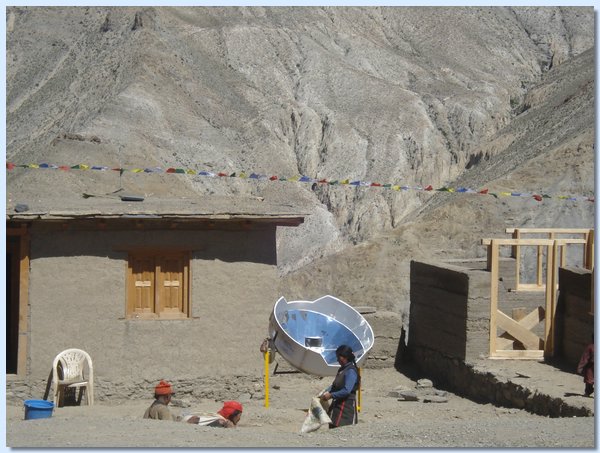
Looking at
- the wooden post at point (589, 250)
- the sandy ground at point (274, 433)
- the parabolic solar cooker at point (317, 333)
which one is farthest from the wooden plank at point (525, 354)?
the sandy ground at point (274, 433)

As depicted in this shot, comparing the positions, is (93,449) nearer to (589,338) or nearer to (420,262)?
(589,338)

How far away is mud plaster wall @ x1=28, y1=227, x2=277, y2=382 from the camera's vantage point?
15445mm

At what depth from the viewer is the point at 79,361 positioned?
15461mm

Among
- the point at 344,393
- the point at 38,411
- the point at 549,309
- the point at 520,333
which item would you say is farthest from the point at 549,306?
the point at 38,411

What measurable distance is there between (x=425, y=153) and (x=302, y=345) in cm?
4245

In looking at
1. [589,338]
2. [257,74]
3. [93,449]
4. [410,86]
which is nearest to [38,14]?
[257,74]

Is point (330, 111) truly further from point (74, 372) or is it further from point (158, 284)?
point (74, 372)

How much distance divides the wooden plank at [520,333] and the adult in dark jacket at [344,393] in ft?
21.7

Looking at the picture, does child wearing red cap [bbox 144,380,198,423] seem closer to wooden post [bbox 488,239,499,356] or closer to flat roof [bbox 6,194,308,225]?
flat roof [bbox 6,194,308,225]

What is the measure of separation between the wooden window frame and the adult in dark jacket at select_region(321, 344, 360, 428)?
449cm

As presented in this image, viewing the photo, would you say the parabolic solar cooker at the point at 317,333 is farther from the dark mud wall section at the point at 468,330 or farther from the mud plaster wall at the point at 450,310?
the mud plaster wall at the point at 450,310

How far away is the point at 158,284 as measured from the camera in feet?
52.3

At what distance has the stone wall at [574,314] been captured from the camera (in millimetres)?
17016

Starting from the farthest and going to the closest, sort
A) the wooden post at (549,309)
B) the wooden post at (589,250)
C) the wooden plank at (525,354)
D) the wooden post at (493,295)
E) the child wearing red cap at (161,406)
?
the wooden post at (589,250), the wooden plank at (525,354), the wooden post at (549,309), the wooden post at (493,295), the child wearing red cap at (161,406)
